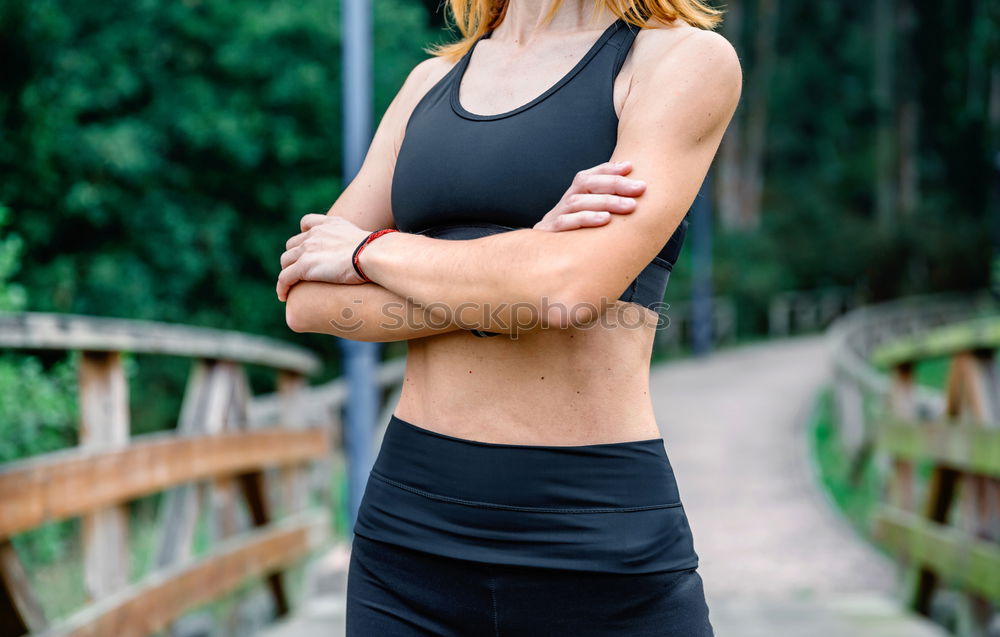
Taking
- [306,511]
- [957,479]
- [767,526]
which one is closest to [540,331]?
[957,479]

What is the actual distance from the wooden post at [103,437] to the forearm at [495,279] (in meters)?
1.89

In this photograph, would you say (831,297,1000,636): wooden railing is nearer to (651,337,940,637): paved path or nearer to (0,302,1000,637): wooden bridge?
(0,302,1000,637): wooden bridge

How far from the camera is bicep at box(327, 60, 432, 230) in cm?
205

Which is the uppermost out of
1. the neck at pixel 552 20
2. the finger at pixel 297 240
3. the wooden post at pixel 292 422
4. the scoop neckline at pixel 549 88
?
the neck at pixel 552 20

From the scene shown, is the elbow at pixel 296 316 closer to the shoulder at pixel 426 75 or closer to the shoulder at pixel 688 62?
the shoulder at pixel 426 75

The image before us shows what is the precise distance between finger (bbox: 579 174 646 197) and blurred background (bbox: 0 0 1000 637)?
5.72 ft

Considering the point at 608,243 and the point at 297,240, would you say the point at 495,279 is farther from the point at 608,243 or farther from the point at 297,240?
the point at 297,240

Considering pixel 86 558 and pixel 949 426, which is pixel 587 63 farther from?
pixel 949 426

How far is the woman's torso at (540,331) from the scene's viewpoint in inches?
64.6

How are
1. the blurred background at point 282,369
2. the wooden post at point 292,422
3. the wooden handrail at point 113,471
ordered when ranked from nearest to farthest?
the wooden handrail at point 113,471 → the blurred background at point 282,369 → the wooden post at point 292,422

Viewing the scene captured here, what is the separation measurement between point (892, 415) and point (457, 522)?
13.4 ft

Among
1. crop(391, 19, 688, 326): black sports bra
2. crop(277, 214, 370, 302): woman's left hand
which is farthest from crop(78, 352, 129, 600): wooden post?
crop(391, 19, 688, 326): black sports bra

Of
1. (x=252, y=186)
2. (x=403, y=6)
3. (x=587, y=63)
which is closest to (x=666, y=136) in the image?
(x=587, y=63)

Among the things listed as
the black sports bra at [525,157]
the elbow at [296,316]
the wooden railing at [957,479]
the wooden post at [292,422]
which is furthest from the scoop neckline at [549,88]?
the wooden post at [292,422]
